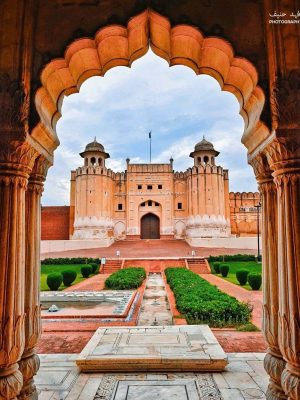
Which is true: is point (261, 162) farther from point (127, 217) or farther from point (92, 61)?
point (127, 217)

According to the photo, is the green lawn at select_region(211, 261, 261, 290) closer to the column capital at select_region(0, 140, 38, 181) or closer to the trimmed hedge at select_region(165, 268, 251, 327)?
the trimmed hedge at select_region(165, 268, 251, 327)

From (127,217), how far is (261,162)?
118 feet

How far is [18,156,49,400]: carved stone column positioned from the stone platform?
1.49 m

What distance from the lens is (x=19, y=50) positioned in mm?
2947

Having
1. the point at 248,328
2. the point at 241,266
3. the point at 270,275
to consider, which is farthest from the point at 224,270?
the point at 270,275

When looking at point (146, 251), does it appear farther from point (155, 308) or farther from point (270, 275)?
point (270, 275)

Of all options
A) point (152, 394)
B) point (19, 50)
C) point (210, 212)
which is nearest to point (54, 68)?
point (19, 50)

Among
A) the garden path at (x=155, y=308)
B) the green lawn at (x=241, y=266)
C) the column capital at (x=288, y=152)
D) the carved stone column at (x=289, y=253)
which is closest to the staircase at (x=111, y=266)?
the green lawn at (x=241, y=266)

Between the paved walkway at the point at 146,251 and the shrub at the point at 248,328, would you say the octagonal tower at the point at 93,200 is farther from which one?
the shrub at the point at 248,328

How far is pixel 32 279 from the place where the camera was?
3250 mm

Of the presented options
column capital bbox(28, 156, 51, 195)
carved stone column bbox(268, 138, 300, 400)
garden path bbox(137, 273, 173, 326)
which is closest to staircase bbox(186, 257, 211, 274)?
garden path bbox(137, 273, 173, 326)

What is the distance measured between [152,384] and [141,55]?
3736 millimetres

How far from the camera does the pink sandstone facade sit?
36375 millimetres

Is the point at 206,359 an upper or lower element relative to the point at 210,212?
lower
